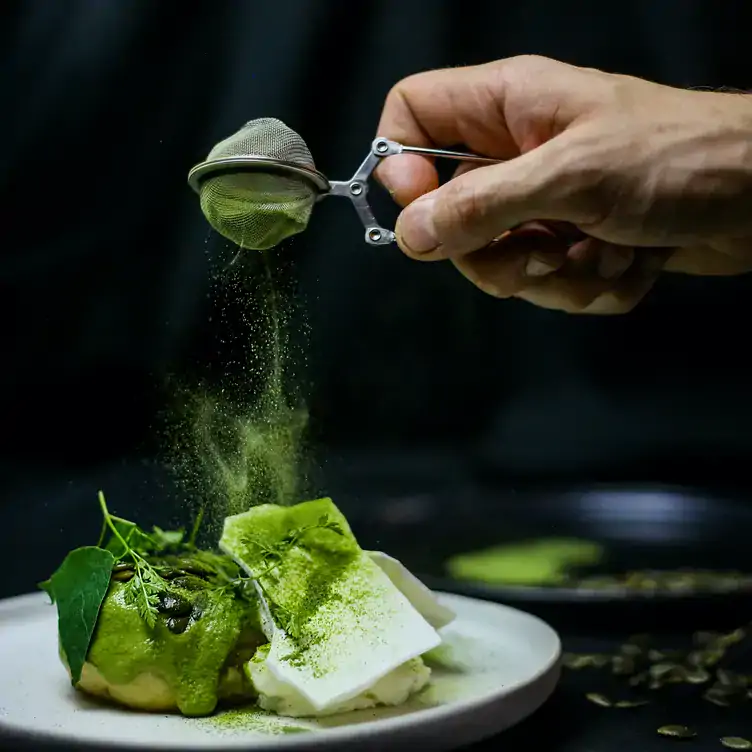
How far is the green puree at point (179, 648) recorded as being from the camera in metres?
0.84

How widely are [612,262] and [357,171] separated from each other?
34 cm

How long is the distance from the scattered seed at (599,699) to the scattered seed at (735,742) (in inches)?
4.9

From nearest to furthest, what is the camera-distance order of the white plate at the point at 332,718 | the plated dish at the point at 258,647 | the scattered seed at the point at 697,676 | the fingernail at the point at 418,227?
the white plate at the point at 332,718 < the plated dish at the point at 258,647 < the fingernail at the point at 418,227 < the scattered seed at the point at 697,676

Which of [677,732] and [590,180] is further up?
[590,180]

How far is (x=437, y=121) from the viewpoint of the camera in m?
1.27

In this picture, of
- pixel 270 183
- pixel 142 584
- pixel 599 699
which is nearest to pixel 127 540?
pixel 142 584

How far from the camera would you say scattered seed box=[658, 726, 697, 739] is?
897 mm

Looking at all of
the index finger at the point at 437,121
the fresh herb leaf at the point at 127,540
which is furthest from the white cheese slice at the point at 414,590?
the index finger at the point at 437,121

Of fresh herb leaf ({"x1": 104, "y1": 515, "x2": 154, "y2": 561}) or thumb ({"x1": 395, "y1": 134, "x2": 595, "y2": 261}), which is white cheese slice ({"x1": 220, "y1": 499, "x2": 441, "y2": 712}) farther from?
thumb ({"x1": 395, "y1": 134, "x2": 595, "y2": 261})

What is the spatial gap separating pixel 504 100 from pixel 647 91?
0.28m

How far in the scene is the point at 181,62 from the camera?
1.34 metres

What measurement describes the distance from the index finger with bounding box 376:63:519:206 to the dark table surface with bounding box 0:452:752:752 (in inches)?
20.4

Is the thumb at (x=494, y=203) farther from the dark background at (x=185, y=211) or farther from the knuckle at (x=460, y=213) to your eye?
the dark background at (x=185, y=211)

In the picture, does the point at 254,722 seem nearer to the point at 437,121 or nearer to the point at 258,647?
the point at 258,647
